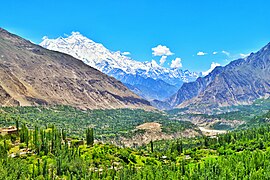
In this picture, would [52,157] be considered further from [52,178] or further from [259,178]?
[259,178]

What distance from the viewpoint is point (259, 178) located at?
126 metres

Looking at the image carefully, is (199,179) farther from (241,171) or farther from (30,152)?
(30,152)

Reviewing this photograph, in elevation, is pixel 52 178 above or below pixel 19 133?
below

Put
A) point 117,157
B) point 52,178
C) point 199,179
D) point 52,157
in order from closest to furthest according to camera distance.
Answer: point 52,178 < point 199,179 < point 52,157 < point 117,157

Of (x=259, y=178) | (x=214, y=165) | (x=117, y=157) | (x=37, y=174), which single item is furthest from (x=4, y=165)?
(x=259, y=178)

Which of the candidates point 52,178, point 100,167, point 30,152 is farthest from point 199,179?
point 30,152

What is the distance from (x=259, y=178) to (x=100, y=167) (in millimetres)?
59709

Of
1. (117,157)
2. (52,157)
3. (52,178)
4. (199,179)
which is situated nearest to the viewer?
(52,178)

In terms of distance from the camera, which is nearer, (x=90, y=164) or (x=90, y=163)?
(x=90, y=164)

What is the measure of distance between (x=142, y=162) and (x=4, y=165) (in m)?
65.3

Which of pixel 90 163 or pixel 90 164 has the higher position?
pixel 90 163

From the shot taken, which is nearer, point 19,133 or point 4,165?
point 4,165

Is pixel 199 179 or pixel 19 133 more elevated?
pixel 19 133

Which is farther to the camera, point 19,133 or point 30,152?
point 19,133
